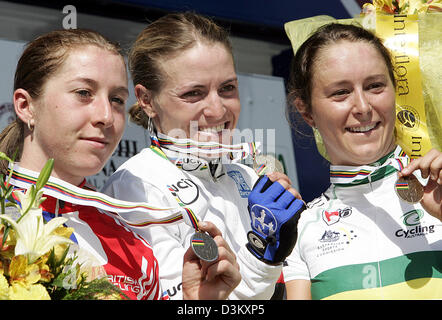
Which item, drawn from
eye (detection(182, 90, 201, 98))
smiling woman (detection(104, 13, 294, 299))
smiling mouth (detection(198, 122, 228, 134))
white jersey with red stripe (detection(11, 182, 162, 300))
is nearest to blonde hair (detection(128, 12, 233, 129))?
smiling woman (detection(104, 13, 294, 299))

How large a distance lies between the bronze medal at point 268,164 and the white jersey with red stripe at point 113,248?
44 centimetres

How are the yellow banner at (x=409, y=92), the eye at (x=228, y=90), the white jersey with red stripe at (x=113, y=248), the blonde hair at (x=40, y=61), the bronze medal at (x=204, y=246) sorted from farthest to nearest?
the yellow banner at (x=409, y=92) < the eye at (x=228, y=90) < the blonde hair at (x=40, y=61) < the white jersey with red stripe at (x=113, y=248) < the bronze medal at (x=204, y=246)

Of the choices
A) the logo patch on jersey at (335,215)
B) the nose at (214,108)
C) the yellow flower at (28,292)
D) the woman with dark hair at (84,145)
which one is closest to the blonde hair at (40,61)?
the woman with dark hair at (84,145)

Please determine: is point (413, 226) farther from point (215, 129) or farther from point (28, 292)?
point (28, 292)

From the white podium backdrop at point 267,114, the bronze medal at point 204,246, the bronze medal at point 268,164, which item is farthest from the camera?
the white podium backdrop at point 267,114

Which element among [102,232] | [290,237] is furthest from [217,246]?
[102,232]

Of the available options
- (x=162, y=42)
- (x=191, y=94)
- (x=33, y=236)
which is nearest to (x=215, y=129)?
(x=191, y=94)

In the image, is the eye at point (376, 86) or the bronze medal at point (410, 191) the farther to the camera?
the eye at point (376, 86)

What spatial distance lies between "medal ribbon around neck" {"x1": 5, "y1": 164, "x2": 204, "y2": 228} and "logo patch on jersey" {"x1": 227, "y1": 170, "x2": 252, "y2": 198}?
0.53 m

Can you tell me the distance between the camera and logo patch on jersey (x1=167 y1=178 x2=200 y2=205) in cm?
206

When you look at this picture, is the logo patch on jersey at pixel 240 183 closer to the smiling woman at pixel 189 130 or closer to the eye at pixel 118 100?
the smiling woman at pixel 189 130

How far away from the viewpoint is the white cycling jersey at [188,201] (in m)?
1.83

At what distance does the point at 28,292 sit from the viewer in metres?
1.20

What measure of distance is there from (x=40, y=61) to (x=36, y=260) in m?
0.79
